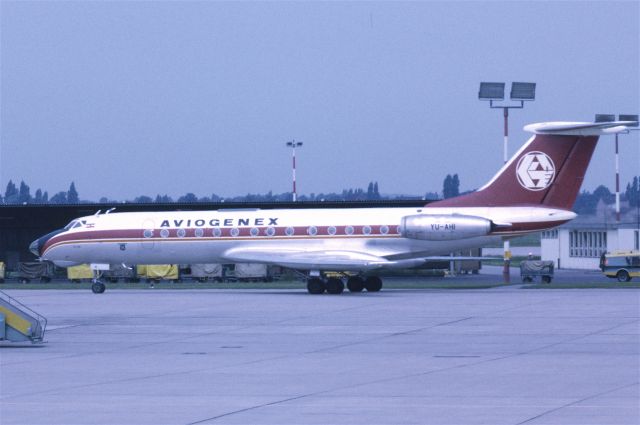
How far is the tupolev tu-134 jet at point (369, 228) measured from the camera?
36562 mm

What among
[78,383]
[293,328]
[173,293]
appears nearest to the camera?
[78,383]

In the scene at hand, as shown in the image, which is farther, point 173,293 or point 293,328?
point 173,293

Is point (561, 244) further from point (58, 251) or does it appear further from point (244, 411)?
point (244, 411)

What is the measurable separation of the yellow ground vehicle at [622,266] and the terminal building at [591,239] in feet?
25.6

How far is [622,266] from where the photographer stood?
52125mm

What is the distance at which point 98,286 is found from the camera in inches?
1603

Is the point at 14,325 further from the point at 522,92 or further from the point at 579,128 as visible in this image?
the point at 522,92

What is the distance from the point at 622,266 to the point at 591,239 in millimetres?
14195

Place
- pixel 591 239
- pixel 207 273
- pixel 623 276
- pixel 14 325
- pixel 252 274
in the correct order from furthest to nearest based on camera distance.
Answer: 1. pixel 591 239
2. pixel 207 273
3. pixel 252 274
4. pixel 623 276
5. pixel 14 325

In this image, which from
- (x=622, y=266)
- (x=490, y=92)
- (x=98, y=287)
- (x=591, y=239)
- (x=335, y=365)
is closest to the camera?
(x=335, y=365)

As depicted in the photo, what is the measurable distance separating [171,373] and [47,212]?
4791cm

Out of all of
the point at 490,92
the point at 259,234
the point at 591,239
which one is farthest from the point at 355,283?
the point at 591,239

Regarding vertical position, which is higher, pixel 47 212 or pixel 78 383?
pixel 47 212

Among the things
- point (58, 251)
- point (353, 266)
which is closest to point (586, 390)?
point (353, 266)
